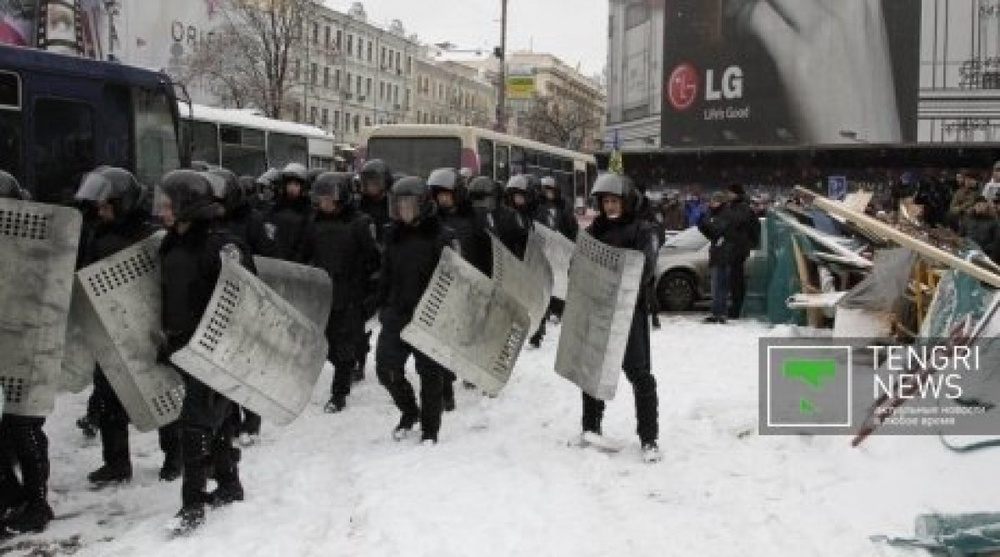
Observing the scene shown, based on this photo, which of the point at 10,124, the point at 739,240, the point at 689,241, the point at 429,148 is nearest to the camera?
the point at 10,124

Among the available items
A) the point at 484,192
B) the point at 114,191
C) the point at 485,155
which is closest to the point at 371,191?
the point at 484,192

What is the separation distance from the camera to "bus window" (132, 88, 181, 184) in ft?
36.7

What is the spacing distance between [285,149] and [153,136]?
8354 mm

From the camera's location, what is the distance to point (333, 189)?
808 centimetres

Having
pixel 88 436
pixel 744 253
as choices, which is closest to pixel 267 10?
pixel 744 253

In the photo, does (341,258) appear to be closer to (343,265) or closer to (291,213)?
(343,265)

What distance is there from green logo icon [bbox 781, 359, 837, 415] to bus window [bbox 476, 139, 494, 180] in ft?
37.0

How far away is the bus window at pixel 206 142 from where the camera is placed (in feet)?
56.4

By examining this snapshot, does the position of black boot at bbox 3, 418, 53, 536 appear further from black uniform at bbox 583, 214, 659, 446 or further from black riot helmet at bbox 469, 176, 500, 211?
black riot helmet at bbox 469, 176, 500, 211

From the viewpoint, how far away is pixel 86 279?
17.4ft

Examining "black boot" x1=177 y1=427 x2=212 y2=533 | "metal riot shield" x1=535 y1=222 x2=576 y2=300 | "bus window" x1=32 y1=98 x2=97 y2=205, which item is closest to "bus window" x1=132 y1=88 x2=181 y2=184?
"bus window" x1=32 y1=98 x2=97 y2=205

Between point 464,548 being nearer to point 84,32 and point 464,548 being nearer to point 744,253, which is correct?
point 744,253

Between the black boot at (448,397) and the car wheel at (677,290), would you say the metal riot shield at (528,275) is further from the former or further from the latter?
the car wheel at (677,290)

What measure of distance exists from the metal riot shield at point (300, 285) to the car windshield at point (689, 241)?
28.0 feet
